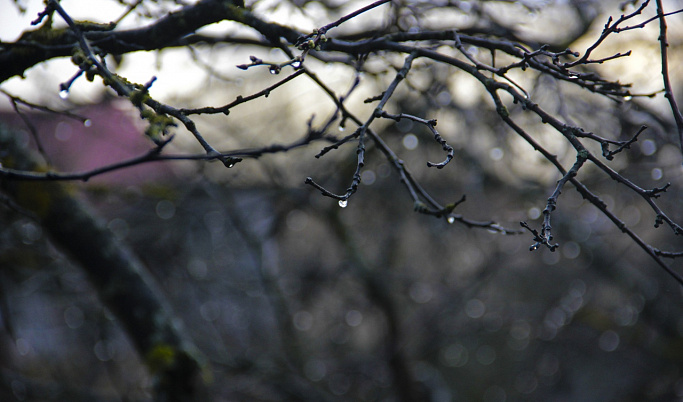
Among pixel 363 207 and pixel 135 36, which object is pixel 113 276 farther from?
pixel 363 207

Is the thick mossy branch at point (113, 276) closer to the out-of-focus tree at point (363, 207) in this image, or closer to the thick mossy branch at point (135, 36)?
the out-of-focus tree at point (363, 207)

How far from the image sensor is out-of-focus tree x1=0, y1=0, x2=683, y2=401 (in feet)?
5.70

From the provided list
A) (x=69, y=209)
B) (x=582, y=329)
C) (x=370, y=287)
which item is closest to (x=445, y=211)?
(x=69, y=209)

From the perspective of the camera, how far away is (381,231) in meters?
6.65

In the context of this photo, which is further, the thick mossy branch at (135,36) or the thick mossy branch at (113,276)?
the thick mossy branch at (113,276)

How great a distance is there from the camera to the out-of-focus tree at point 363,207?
174 centimetres

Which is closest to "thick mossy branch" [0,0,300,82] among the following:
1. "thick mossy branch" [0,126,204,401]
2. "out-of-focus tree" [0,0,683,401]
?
"out-of-focus tree" [0,0,683,401]

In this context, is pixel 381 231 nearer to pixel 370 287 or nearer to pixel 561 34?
pixel 370 287

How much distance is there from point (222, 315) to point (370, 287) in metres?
3.22

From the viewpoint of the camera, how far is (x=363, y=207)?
5.89 meters

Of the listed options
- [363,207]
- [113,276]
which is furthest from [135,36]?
[363,207]

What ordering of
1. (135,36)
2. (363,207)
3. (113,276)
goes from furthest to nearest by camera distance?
(363,207)
(113,276)
(135,36)

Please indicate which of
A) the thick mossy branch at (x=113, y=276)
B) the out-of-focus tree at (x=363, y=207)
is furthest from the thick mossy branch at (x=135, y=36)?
the thick mossy branch at (x=113, y=276)

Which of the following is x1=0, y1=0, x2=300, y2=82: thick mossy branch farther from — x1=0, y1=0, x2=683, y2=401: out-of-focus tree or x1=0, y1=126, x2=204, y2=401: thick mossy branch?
x1=0, y1=126, x2=204, y2=401: thick mossy branch
